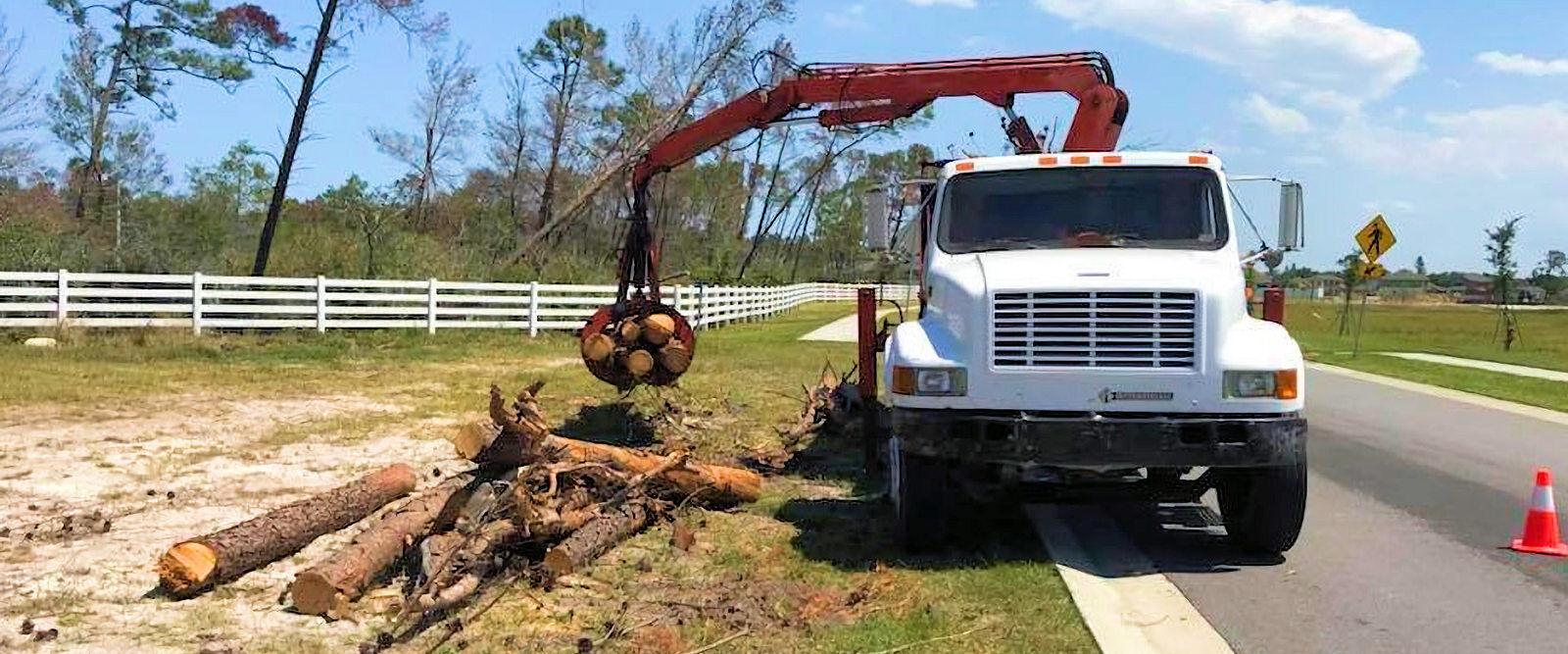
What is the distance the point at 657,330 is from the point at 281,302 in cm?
1527

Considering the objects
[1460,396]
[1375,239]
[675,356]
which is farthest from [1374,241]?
[675,356]

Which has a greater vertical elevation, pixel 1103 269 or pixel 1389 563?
pixel 1103 269

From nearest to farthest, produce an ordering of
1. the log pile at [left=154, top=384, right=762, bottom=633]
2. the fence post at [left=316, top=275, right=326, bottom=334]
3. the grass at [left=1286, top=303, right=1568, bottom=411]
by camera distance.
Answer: the log pile at [left=154, top=384, right=762, bottom=633] → the grass at [left=1286, top=303, right=1568, bottom=411] → the fence post at [left=316, top=275, right=326, bottom=334]

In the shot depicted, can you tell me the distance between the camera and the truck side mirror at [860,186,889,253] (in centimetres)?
847

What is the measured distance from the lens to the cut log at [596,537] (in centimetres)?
643

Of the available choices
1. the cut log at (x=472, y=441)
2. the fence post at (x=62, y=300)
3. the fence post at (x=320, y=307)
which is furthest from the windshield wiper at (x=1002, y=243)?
the fence post at (x=320, y=307)

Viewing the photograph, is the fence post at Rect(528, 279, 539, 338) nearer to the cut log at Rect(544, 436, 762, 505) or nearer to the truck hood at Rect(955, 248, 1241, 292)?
the cut log at Rect(544, 436, 762, 505)

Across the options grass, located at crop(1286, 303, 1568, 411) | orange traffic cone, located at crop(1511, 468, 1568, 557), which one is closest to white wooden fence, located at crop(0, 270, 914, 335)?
grass, located at crop(1286, 303, 1568, 411)

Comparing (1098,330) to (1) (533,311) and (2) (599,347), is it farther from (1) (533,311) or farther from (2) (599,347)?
(1) (533,311)

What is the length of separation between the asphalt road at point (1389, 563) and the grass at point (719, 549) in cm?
91

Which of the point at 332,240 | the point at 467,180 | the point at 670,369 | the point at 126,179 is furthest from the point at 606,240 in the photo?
the point at 670,369

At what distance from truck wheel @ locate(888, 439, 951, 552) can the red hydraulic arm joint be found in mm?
4656

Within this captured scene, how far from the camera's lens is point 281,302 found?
946 inches

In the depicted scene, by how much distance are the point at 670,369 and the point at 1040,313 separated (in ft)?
17.7
